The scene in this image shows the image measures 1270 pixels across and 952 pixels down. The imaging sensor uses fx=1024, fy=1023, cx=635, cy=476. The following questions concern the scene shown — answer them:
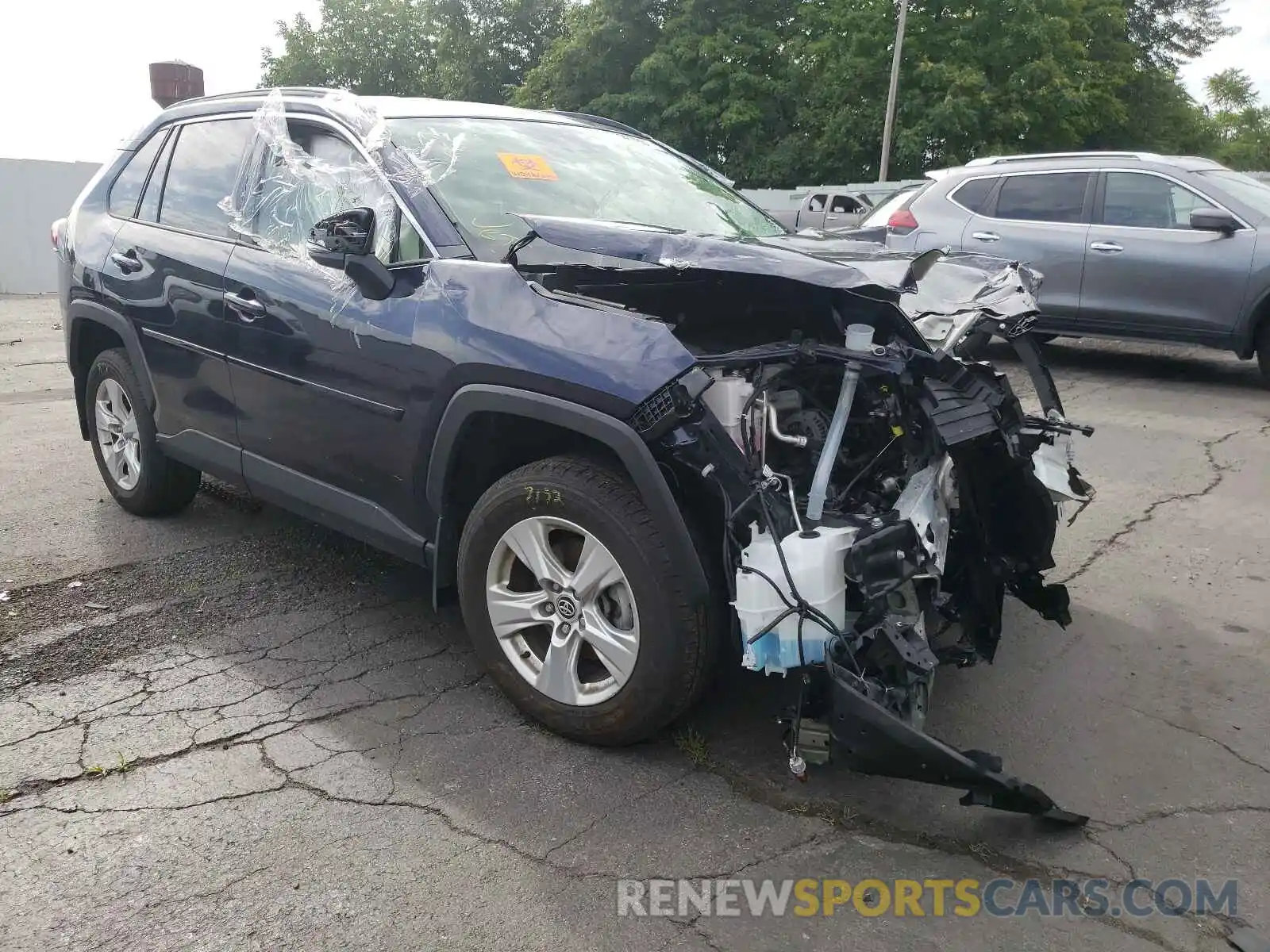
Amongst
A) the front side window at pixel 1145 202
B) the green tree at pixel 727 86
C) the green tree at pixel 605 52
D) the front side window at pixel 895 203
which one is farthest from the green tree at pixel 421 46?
the front side window at pixel 1145 202

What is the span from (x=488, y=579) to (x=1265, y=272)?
23.3 ft

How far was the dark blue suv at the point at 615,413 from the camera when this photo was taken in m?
2.69

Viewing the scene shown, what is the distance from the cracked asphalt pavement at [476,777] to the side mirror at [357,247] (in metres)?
1.34

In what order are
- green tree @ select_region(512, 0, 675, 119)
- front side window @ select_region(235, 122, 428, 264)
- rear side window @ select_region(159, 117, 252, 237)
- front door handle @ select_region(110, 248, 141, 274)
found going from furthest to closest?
green tree @ select_region(512, 0, 675, 119) → front door handle @ select_region(110, 248, 141, 274) → rear side window @ select_region(159, 117, 252, 237) → front side window @ select_region(235, 122, 428, 264)

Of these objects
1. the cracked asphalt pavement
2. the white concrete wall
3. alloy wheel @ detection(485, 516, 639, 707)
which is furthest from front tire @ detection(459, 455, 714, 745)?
the white concrete wall

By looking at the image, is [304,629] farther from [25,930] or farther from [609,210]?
[609,210]

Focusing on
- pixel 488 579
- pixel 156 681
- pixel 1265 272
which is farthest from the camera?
pixel 1265 272

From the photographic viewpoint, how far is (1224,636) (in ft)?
12.6

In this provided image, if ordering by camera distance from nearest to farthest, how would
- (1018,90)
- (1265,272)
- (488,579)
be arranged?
(488,579) < (1265,272) < (1018,90)

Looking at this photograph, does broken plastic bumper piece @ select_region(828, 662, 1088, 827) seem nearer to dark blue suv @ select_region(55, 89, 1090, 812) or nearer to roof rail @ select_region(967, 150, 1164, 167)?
dark blue suv @ select_region(55, 89, 1090, 812)

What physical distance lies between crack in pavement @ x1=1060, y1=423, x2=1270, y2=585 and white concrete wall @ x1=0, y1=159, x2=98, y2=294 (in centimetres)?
1928

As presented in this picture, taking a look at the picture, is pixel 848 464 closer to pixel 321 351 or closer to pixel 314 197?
pixel 321 351

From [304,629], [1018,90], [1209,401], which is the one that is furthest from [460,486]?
[1018,90]

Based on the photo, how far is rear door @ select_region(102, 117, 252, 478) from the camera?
162 inches
